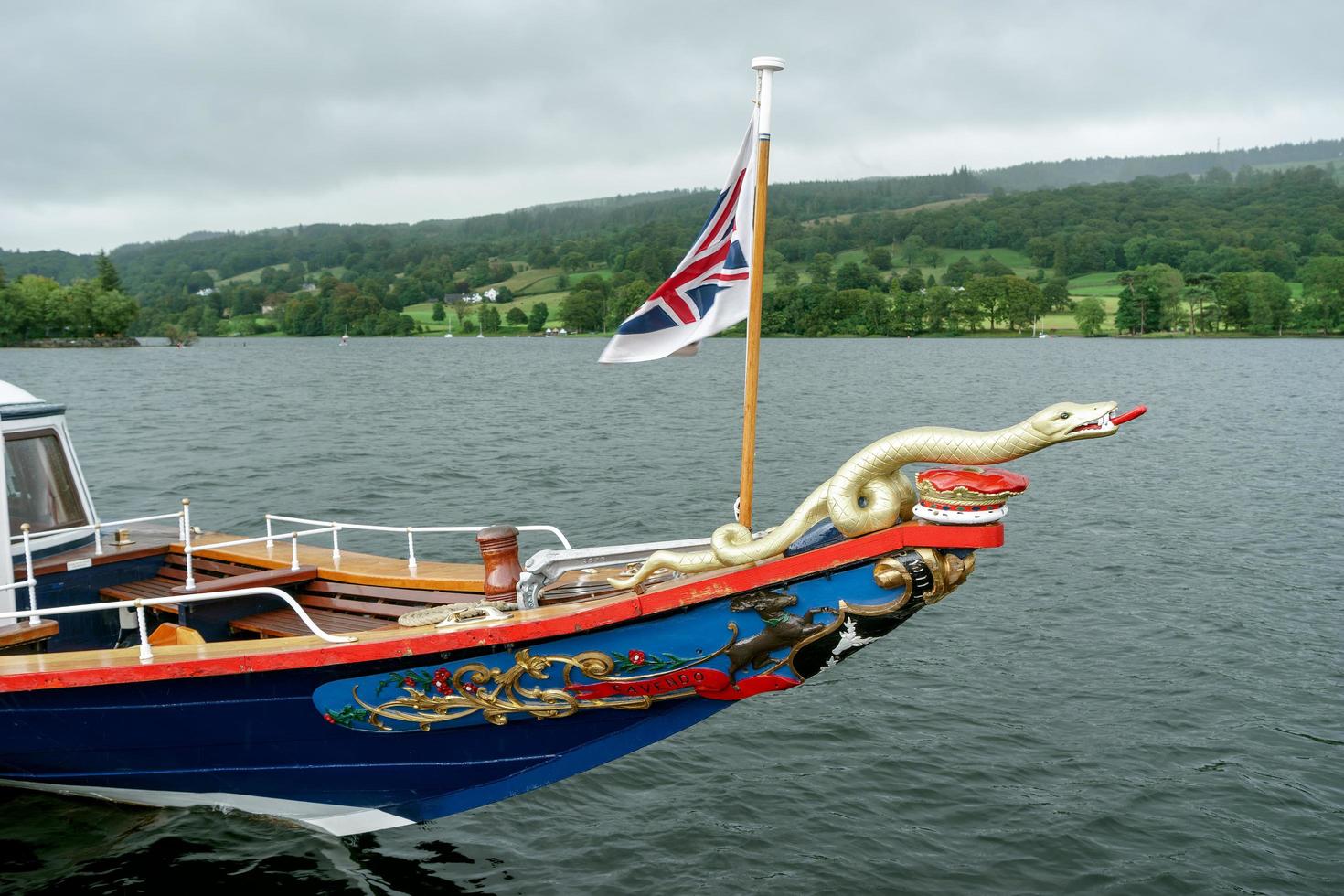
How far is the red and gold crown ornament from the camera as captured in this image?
6527mm

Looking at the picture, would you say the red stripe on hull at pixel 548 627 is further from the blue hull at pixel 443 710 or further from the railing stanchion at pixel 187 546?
the railing stanchion at pixel 187 546

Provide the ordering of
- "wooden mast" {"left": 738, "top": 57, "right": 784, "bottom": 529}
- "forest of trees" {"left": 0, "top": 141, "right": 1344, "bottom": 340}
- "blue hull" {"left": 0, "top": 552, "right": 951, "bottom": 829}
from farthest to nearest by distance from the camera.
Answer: "forest of trees" {"left": 0, "top": 141, "right": 1344, "bottom": 340}
"wooden mast" {"left": 738, "top": 57, "right": 784, "bottom": 529}
"blue hull" {"left": 0, "top": 552, "right": 951, "bottom": 829}

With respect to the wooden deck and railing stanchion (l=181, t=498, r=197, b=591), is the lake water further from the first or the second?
the wooden deck

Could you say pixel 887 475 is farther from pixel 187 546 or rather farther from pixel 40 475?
pixel 40 475

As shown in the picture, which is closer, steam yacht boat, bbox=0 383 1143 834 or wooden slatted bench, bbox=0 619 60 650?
steam yacht boat, bbox=0 383 1143 834

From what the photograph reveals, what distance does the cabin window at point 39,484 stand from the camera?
10.6m

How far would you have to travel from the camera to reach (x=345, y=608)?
1002cm

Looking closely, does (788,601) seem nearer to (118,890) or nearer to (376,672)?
(376,672)

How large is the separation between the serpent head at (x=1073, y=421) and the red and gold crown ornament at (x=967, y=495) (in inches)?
14.8

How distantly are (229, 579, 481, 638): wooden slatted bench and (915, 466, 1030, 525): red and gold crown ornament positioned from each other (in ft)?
15.0

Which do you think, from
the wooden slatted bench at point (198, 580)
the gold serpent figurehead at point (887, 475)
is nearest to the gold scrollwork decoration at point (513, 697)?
the gold serpent figurehead at point (887, 475)

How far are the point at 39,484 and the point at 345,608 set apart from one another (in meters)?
3.73

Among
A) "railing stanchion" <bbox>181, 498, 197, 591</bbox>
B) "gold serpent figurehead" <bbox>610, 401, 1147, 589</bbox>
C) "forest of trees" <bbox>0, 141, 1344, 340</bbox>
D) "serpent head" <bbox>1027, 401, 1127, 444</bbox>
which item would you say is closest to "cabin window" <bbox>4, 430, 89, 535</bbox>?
"railing stanchion" <bbox>181, 498, 197, 591</bbox>

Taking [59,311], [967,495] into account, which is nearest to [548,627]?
[967,495]
